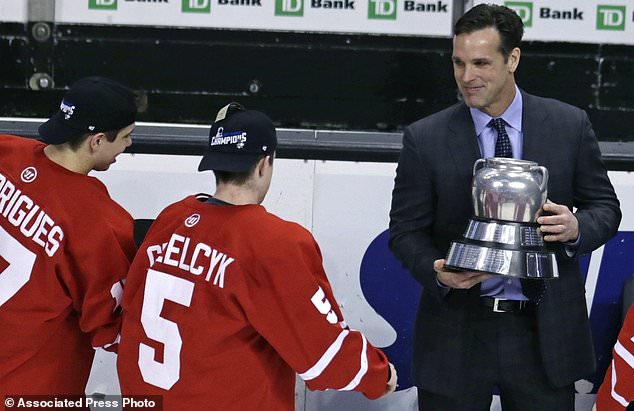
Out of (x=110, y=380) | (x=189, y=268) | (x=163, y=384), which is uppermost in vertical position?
(x=189, y=268)

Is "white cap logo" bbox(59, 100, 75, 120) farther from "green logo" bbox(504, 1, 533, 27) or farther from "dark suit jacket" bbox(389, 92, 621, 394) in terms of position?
"green logo" bbox(504, 1, 533, 27)

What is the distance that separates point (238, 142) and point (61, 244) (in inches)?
23.5

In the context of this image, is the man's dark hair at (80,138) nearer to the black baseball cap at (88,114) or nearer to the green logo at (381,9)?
the black baseball cap at (88,114)

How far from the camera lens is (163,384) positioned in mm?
2713

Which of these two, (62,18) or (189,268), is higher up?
(62,18)

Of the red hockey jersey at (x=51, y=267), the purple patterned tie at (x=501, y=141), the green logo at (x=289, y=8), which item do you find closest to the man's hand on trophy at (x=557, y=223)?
the purple patterned tie at (x=501, y=141)

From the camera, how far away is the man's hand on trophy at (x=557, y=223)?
8.81 feet

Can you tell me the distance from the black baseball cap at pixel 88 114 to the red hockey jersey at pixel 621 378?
166 cm

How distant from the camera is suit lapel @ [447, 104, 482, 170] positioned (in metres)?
2.95

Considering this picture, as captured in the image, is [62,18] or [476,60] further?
[62,18]

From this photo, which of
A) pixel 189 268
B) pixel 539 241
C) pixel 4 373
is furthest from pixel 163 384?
pixel 539 241

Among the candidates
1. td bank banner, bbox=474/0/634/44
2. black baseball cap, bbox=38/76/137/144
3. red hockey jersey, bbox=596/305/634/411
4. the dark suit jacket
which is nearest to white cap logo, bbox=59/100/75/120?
black baseball cap, bbox=38/76/137/144

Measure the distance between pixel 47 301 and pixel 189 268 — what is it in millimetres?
521

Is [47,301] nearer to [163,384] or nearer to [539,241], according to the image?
[163,384]
